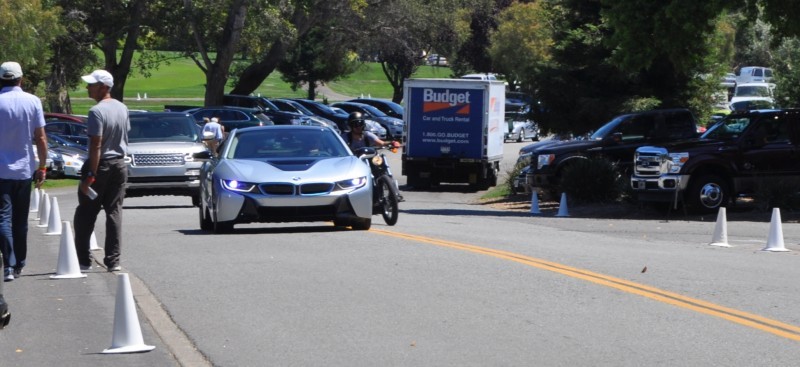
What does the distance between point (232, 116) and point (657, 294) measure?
33.9 meters

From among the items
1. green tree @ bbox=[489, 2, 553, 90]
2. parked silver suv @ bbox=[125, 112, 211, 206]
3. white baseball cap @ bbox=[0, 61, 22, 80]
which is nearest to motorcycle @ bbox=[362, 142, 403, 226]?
white baseball cap @ bbox=[0, 61, 22, 80]

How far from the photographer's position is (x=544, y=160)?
2706cm

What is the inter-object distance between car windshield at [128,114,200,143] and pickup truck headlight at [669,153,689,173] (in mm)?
9120

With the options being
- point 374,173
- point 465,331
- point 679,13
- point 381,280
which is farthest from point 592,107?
point 465,331

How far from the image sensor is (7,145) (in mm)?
10625

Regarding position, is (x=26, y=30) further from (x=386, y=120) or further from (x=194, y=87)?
(x=194, y=87)

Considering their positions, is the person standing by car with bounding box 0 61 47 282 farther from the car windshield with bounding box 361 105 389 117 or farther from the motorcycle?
the car windshield with bounding box 361 105 389 117

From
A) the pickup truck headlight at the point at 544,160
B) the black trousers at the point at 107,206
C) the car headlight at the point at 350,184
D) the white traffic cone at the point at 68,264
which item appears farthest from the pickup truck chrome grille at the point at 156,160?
the white traffic cone at the point at 68,264

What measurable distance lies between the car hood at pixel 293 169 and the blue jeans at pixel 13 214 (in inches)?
152

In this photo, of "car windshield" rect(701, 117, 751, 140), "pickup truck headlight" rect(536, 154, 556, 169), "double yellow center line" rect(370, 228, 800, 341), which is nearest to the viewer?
"double yellow center line" rect(370, 228, 800, 341)

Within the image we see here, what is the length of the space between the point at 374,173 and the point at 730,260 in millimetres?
5442

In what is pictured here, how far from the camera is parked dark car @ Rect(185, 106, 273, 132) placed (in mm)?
41562

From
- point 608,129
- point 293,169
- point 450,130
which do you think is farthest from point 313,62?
point 293,169

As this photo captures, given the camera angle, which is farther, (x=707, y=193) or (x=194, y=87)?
(x=194, y=87)
